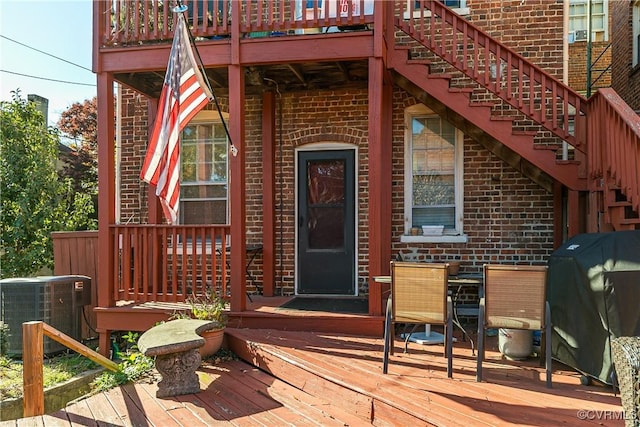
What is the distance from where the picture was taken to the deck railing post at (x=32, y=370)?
11.9 feet

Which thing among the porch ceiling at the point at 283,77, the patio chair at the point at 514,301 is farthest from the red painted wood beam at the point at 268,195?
the patio chair at the point at 514,301

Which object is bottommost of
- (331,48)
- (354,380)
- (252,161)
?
(354,380)

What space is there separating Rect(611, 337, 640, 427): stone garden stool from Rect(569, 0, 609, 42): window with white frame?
10.8 metres

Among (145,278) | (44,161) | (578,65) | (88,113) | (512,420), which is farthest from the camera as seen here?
(88,113)

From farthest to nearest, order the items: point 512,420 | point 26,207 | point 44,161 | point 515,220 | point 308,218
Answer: point 44,161 → point 26,207 → point 308,218 → point 515,220 → point 512,420

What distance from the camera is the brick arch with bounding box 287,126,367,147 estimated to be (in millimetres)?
6246

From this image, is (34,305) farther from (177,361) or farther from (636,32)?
(636,32)

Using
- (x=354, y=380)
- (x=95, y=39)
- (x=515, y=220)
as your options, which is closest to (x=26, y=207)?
(x=95, y=39)

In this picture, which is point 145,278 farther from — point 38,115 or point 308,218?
point 38,115

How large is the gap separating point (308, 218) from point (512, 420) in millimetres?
4146

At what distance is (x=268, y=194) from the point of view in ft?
20.9

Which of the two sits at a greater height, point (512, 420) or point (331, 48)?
point (331, 48)

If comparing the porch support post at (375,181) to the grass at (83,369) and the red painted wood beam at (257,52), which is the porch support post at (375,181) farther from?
the grass at (83,369)

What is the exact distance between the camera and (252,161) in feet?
21.4
